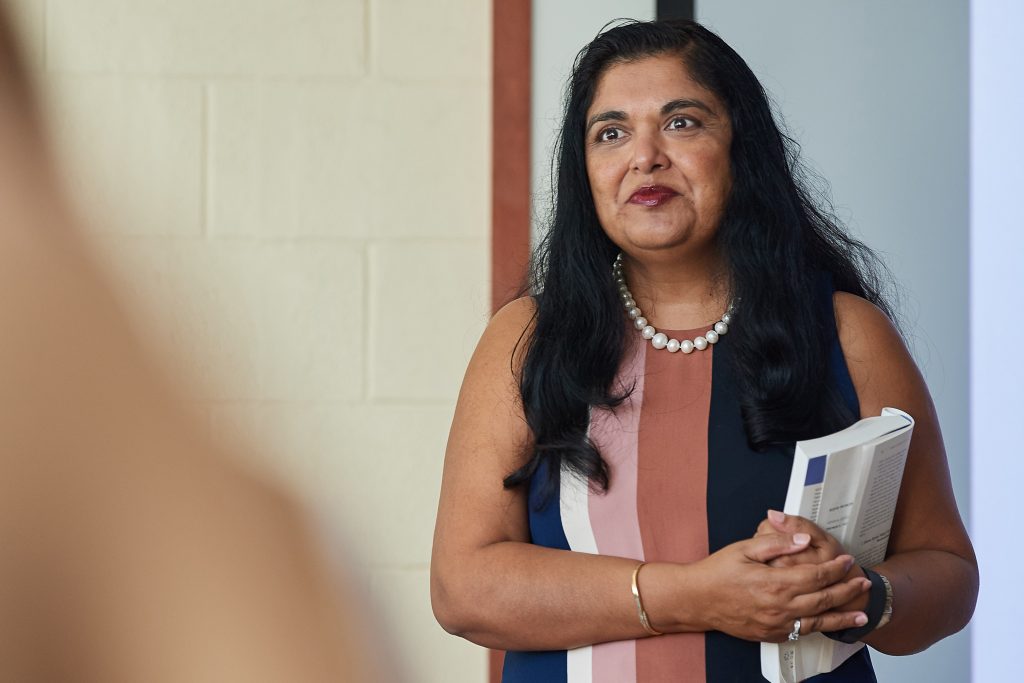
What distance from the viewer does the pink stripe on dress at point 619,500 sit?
1427mm

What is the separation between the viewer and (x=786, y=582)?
1.30 m

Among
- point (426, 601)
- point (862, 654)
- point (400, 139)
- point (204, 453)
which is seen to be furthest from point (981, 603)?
point (204, 453)

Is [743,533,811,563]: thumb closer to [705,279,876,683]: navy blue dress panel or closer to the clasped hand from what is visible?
the clasped hand

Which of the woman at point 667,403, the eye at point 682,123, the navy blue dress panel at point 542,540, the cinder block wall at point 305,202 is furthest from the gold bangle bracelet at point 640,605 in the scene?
the cinder block wall at point 305,202

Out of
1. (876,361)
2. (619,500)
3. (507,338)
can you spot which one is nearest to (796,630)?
(619,500)

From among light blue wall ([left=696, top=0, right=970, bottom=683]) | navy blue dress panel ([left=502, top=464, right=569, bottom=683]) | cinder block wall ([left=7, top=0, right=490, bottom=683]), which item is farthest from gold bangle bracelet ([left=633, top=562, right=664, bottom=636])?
light blue wall ([left=696, top=0, right=970, bottom=683])

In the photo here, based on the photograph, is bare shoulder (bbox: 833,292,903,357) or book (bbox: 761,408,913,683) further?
bare shoulder (bbox: 833,292,903,357)

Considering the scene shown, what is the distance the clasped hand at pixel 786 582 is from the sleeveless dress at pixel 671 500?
0.10 metres

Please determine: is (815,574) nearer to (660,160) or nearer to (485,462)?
(485,462)

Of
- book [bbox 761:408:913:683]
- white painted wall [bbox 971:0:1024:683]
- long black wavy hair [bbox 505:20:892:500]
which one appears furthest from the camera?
white painted wall [bbox 971:0:1024:683]

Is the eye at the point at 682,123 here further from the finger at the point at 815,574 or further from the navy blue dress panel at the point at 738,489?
the finger at the point at 815,574

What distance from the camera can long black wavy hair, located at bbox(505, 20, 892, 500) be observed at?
1484mm

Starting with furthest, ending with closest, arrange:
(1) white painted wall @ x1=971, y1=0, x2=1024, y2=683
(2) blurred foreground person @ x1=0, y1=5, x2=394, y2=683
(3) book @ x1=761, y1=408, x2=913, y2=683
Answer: (1) white painted wall @ x1=971, y1=0, x2=1024, y2=683 → (3) book @ x1=761, y1=408, x2=913, y2=683 → (2) blurred foreground person @ x1=0, y1=5, x2=394, y2=683

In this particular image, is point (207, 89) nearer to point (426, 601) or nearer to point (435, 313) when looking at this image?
point (435, 313)
